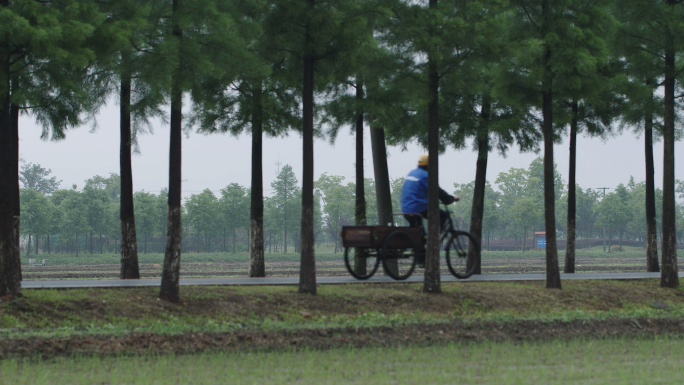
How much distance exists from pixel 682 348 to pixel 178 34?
11.1 m

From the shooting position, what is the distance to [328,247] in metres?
111

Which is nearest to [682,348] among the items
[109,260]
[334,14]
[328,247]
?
[334,14]

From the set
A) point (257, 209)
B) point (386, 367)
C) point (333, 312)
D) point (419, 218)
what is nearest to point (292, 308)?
point (333, 312)

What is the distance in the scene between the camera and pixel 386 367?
Answer: 27.8ft

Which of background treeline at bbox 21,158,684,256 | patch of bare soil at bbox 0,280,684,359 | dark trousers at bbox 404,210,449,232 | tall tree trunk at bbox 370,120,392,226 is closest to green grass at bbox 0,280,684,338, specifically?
patch of bare soil at bbox 0,280,684,359

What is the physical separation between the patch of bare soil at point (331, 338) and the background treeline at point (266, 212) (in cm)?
5262

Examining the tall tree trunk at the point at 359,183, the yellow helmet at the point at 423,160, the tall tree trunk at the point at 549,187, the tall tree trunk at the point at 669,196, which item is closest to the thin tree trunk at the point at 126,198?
the tall tree trunk at the point at 359,183

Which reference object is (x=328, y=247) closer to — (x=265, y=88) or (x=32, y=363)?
(x=265, y=88)

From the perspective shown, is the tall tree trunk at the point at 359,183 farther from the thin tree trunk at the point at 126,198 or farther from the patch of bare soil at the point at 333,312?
the thin tree trunk at the point at 126,198

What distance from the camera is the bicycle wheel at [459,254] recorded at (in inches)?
629

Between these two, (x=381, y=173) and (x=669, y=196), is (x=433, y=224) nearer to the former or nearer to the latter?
(x=381, y=173)

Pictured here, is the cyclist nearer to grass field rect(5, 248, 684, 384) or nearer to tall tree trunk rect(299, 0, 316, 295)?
grass field rect(5, 248, 684, 384)

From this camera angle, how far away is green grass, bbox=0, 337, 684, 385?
769cm

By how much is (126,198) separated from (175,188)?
214 inches
